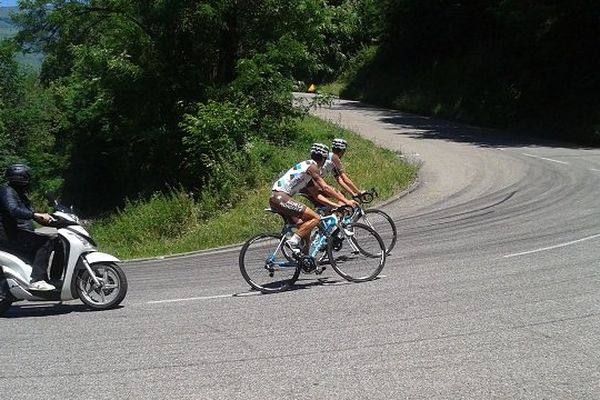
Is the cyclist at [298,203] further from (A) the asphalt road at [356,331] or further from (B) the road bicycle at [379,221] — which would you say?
(B) the road bicycle at [379,221]

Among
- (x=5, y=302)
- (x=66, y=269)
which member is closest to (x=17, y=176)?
(x=66, y=269)

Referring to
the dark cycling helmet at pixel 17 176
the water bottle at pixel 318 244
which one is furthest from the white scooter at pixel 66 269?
the water bottle at pixel 318 244

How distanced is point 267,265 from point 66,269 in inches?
102

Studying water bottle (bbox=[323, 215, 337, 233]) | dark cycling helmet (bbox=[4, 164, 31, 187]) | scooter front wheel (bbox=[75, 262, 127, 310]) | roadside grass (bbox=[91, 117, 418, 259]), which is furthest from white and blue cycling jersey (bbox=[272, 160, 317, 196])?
roadside grass (bbox=[91, 117, 418, 259])

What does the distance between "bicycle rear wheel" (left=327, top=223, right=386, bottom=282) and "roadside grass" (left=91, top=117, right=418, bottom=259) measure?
19.2 ft

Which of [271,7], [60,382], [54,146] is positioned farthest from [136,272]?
[54,146]

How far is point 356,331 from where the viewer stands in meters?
7.41

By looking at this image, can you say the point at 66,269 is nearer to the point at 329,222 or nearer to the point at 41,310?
the point at 41,310

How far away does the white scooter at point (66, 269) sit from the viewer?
907 centimetres

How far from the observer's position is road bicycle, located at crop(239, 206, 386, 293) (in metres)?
9.88

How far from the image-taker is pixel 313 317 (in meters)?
8.10

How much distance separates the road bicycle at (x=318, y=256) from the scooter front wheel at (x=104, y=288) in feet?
5.47

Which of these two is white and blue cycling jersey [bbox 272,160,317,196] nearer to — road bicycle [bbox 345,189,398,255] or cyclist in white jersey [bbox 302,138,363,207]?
cyclist in white jersey [bbox 302,138,363,207]

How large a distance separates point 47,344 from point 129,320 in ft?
3.69
